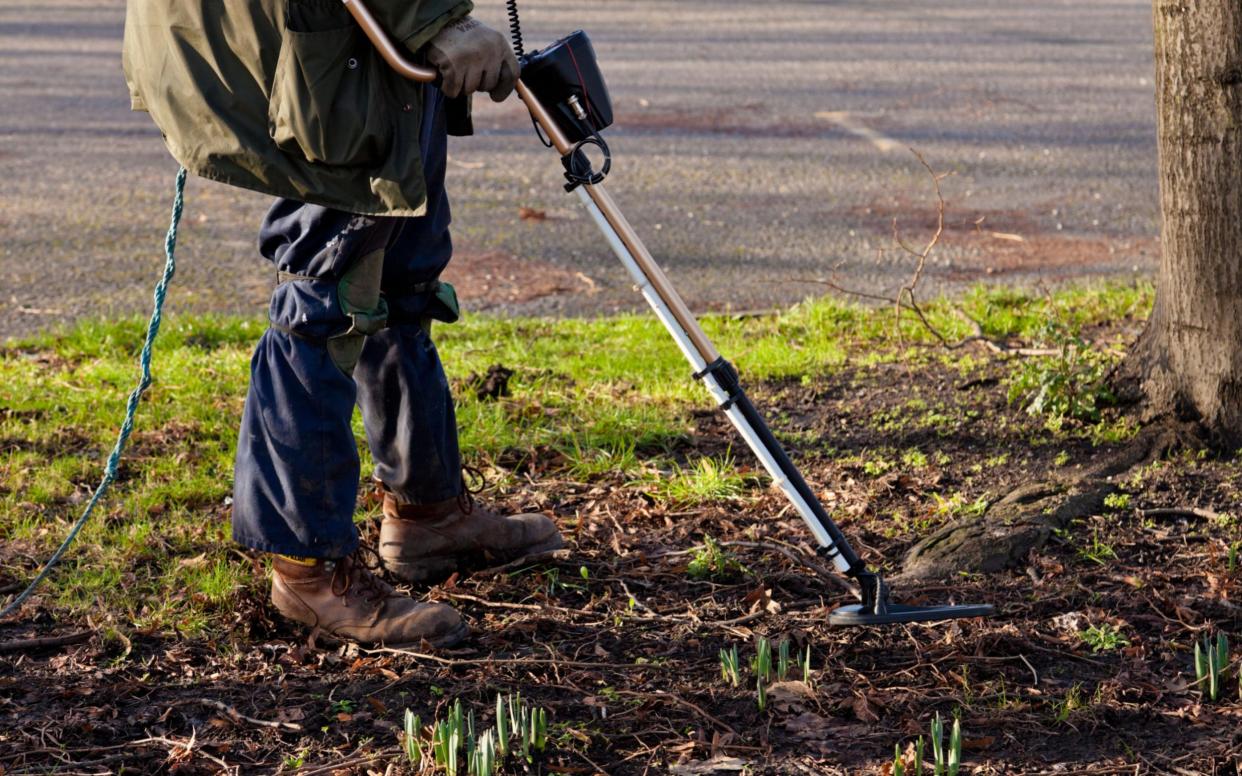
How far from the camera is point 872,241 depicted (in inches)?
260

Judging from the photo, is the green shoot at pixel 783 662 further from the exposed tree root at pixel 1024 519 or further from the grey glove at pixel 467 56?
the grey glove at pixel 467 56

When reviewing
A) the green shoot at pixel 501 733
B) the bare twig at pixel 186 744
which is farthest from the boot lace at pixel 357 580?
the green shoot at pixel 501 733

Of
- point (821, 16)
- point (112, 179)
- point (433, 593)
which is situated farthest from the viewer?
point (821, 16)

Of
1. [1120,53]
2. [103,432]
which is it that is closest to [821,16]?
[1120,53]

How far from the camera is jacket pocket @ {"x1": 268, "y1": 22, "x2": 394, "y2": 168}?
9.05 feet

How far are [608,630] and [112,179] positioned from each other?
18.5 ft

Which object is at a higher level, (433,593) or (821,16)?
(821,16)

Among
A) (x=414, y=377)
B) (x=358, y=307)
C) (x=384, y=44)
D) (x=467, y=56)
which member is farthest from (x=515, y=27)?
(x=414, y=377)

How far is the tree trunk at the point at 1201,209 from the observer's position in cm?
371

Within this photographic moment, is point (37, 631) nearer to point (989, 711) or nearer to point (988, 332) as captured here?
point (989, 711)

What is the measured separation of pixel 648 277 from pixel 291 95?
0.86 m

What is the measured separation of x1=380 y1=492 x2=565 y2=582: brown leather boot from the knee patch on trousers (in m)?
0.56

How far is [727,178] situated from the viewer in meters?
7.78

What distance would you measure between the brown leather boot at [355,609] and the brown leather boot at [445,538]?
303mm
